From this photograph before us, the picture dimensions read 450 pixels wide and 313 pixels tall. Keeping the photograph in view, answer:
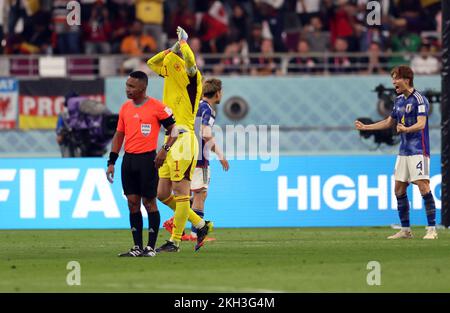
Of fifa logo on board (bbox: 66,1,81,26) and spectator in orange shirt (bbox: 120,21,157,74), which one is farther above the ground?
fifa logo on board (bbox: 66,1,81,26)

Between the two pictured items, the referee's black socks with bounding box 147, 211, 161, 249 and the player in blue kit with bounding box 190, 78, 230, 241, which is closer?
the referee's black socks with bounding box 147, 211, 161, 249

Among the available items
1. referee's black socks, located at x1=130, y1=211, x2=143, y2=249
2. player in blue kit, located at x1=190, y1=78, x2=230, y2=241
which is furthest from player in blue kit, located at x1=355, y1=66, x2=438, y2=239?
referee's black socks, located at x1=130, y1=211, x2=143, y2=249

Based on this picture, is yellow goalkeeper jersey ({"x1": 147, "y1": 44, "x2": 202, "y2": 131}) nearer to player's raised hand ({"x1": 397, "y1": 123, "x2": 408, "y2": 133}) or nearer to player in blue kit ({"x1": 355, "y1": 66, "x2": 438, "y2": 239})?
player in blue kit ({"x1": 355, "y1": 66, "x2": 438, "y2": 239})

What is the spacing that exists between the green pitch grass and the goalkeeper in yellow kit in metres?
0.36

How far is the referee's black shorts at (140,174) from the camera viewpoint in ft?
43.6

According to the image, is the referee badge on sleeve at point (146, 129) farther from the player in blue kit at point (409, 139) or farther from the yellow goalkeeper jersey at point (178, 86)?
the player in blue kit at point (409, 139)

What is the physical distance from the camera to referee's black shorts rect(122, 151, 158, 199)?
43.6ft

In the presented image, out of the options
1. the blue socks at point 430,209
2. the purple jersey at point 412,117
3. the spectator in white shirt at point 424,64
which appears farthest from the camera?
the spectator in white shirt at point 424,64

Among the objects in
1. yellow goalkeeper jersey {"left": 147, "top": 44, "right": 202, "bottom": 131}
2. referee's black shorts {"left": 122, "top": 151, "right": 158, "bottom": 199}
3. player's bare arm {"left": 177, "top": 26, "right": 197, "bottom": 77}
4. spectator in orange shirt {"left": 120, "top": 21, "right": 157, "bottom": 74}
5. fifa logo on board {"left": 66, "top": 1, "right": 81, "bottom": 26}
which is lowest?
referee's black shorts {"left": 122, "top": 151, "right": 158, "bottom": 199}

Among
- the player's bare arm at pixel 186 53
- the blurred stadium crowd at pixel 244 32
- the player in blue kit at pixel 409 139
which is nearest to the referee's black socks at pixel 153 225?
the player's bare arm at pixel 186 53

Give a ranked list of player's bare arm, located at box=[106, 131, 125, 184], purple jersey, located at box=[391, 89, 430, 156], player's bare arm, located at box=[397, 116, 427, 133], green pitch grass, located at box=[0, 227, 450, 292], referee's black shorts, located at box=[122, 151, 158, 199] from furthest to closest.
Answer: purple jersey, located at box=[391, 89, 430, 156] → player's bare arm, located at box=[397, 116, 427, 133] → player's bare arm, located at box=[106, 131, 125, 184] → referee's black shorts, located at box=[122, 151, 158, 199] → green pitch grass, located at box=[0, 227, 450, 292]

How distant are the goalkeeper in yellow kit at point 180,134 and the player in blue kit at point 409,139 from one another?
2802mm

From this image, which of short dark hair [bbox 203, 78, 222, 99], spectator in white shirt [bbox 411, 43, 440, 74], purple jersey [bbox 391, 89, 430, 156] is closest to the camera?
short dark hair [bbox 203, 78, 222, 99]
